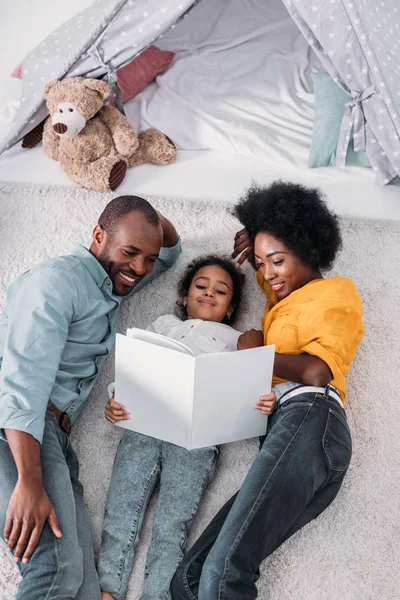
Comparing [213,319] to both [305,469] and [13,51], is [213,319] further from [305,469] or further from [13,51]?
[13,51]

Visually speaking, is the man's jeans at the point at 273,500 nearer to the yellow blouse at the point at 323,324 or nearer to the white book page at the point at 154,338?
the yellow blouse at the point at 323,324

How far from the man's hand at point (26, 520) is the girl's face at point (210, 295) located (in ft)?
2.22

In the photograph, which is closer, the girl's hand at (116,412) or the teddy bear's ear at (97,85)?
the girl's hand at (116,412)

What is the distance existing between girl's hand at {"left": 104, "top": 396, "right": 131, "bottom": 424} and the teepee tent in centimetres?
113

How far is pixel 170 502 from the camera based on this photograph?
5.63 ft

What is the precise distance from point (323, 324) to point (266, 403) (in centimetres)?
23

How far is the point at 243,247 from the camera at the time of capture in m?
2.07

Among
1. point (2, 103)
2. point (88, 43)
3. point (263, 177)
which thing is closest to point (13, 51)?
point (2, 103)

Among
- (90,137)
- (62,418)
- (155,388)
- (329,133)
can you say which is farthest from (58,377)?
(329,133)

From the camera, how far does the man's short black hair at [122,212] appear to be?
1.87 meters

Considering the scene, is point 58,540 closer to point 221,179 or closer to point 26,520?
point 26,520

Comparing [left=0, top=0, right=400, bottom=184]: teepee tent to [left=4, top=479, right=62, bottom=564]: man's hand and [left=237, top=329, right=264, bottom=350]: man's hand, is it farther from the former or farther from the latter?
[left=4, top=479, right=62, bottom=564]: man's hand

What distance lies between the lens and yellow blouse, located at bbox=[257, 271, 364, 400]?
1.71 meters

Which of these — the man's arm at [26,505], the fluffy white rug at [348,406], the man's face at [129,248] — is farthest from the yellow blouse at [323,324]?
the man's arm at [26,505]
